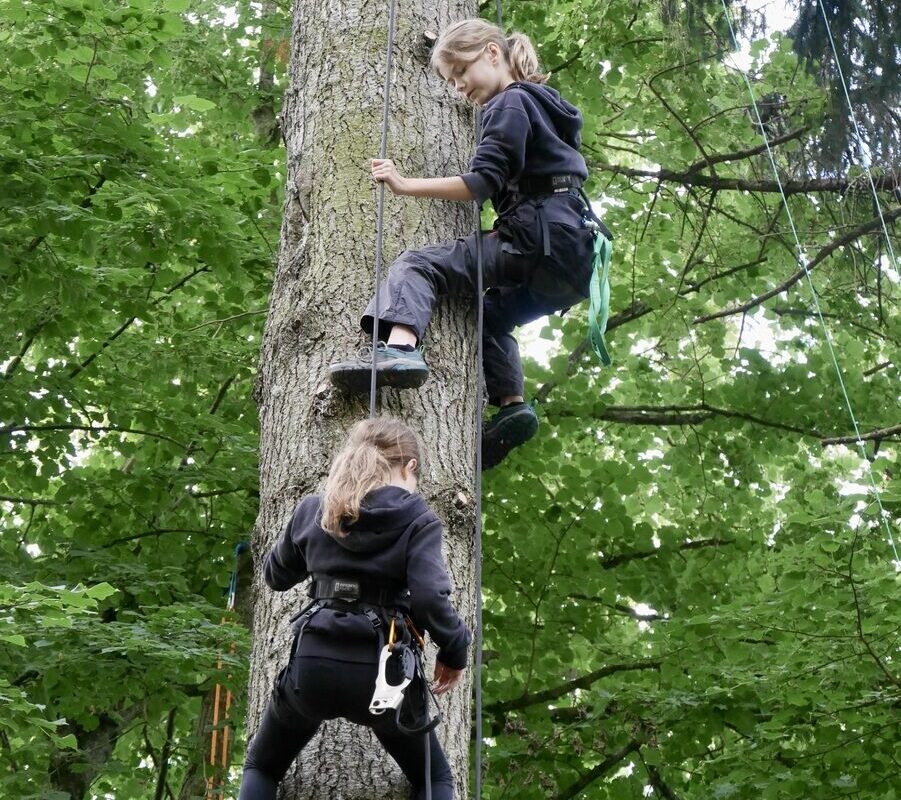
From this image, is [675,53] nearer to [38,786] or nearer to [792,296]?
[792,296]

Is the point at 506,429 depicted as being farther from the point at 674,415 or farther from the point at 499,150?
the point at 674,415

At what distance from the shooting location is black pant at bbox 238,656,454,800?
2.70 meters

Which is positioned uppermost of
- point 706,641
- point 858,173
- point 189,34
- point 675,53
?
point 189,34

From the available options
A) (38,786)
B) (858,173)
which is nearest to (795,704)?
(858,173)

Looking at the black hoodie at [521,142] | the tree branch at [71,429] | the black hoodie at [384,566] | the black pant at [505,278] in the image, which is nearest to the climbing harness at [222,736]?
the tree branch at [71,429]

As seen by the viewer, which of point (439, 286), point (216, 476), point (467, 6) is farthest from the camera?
point (216, 476)

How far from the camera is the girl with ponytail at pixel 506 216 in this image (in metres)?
3.49

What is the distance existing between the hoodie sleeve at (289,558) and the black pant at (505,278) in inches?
24.0

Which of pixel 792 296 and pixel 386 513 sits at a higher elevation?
pixel 792 296

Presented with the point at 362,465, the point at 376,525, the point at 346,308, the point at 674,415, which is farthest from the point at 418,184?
the point at 674,415

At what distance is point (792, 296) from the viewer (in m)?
8.53

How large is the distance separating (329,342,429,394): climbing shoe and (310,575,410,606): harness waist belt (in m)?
0.60

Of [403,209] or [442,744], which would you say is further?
[403,209]

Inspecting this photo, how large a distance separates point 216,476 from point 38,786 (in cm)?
197
